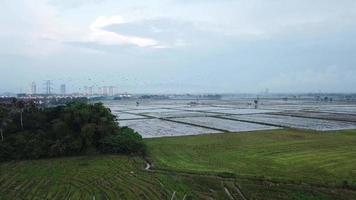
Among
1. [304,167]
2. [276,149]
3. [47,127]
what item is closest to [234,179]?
[304,167]

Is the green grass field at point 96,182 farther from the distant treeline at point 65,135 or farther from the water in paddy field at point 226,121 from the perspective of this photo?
the water in paddy field at point 226,121

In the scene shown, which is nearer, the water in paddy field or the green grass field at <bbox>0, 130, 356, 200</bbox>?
the green grass field at <bbox>0, 130, 356, 200</bbox>

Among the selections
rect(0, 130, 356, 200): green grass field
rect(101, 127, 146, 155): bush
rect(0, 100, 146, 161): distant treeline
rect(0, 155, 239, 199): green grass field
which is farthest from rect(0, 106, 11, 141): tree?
rect(101, 127, 146, 155): bush

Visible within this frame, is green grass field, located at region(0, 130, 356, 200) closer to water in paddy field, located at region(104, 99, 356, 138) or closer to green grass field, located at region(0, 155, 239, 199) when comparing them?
green grass field, located at region(0, 155, 239, 199)

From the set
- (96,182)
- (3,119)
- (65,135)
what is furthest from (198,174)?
(3,119)

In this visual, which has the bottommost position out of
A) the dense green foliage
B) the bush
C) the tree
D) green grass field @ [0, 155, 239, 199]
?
green grass field @ [0, 155, 239, 199]

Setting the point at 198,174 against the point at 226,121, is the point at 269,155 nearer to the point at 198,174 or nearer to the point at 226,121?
the point at 198,174
